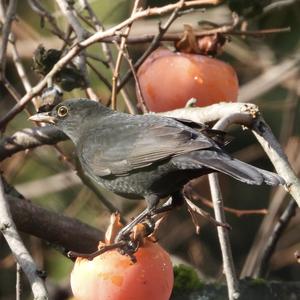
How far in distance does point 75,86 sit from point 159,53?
1.25ft

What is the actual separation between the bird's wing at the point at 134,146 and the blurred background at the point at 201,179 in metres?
1.83

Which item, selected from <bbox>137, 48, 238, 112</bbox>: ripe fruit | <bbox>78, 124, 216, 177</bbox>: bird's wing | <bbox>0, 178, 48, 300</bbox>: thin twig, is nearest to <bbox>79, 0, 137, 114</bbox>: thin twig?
<bbox>137, 48, 238, 112</bbox>: ripe fruit

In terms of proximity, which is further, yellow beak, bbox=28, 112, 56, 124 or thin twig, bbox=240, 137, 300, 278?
thin twig, bbox=240, 137, 300, 278

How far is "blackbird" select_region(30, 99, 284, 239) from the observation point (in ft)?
10.5

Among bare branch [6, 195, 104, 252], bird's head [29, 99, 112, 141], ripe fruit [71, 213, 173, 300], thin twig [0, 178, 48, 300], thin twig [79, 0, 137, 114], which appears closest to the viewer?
thin twig [0, 178, 48, 300]

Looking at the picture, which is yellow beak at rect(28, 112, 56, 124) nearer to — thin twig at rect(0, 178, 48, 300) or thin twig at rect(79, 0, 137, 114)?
thin twig at rect(79, 0, 137, 114)

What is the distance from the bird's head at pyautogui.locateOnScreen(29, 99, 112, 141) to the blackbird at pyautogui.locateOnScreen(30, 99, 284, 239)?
0.05m

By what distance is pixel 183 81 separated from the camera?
12.3 ft

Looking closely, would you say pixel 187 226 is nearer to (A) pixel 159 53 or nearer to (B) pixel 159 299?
(A) pixel 159 53

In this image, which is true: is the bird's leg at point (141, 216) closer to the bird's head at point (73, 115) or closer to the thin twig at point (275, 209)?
the bird's head at point (73, 115)

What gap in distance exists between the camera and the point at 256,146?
658 cm

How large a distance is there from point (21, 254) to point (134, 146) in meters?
0.76

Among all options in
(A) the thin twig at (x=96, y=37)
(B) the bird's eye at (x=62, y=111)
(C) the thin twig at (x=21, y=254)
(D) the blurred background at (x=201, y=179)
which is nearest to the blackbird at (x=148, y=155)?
(B) the bird's eye at (x=62, y=111)

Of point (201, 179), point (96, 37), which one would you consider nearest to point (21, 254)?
point (96, 37)
